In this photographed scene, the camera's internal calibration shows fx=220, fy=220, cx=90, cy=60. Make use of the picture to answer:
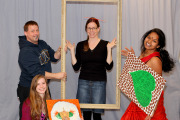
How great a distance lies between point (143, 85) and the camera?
8.04 feet

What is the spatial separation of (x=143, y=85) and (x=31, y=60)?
1.33 m

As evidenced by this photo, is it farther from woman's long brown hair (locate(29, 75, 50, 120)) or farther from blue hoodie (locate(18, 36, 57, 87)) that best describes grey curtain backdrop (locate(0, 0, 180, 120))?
woman's long brown hair (locate(29, 75, 50, 120))

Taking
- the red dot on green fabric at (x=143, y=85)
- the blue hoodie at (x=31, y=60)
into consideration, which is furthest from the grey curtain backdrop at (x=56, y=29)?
the red dot on green fabric at (x=143, y=85)

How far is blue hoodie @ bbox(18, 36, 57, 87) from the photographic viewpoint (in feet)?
8.62

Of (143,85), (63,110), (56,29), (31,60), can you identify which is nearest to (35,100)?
(63,110)

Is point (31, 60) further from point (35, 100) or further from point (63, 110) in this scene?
point (63, 110)

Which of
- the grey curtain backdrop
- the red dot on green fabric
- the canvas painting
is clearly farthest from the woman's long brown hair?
the red dot on green fabric

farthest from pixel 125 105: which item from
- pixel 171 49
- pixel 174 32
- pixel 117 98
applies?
pixel 174 32

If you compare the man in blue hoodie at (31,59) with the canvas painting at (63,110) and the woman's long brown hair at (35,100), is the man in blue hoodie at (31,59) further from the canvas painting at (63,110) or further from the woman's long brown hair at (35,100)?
the canvas painting at (63,110)

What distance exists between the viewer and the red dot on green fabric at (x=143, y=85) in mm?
2375

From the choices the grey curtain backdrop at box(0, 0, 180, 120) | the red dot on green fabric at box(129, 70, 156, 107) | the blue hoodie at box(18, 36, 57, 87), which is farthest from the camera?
the grey curtain backdrop at box(0, 0, 180, 120)

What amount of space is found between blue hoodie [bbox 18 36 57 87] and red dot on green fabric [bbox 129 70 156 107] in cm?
111

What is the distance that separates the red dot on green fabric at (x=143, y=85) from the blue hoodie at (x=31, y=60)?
111 centimetres

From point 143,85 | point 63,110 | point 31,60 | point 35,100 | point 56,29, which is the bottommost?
point 63,110
